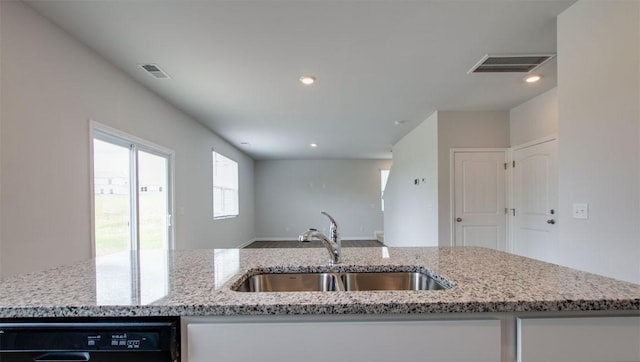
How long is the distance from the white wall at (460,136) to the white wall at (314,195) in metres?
5.00

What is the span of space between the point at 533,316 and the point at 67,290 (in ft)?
4.81

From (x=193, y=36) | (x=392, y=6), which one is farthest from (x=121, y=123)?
(x=392, y=6)

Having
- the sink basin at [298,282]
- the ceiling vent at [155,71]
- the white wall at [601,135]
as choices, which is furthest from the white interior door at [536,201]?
the ceiling vent at [155,71]

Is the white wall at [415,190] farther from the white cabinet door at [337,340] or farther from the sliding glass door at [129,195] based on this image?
the white cabinet door at [337,340]

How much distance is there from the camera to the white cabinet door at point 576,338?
875 mm

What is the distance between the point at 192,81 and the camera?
3.25 metres

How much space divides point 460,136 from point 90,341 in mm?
4707

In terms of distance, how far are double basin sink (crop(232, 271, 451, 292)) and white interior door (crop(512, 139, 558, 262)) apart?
10.8 ft

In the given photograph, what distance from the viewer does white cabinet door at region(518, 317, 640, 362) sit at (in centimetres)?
88

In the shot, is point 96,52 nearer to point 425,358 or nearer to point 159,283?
point 159,283

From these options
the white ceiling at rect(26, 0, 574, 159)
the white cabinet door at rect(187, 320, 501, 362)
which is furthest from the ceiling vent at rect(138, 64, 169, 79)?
the white cabinet door at rect(187, 320, 501, 362)

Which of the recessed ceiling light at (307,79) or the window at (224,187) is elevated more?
the recessed ceiling light at (307,79)

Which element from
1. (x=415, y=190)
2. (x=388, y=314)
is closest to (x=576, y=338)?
(x=388, y=314)

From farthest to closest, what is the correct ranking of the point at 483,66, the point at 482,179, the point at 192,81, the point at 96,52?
the point at 482,179, the point at 192,81, the point at 483,66, the point at 96,52
